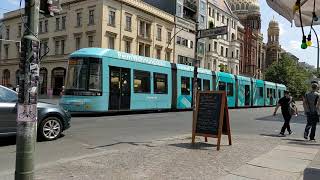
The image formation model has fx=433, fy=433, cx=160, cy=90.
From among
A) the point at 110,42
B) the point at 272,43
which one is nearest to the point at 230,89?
the point at 110,42

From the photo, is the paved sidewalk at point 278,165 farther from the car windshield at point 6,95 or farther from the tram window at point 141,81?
the tram window at point 141,81

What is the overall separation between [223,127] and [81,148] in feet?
12.3

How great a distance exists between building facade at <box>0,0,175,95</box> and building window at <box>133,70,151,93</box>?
25.8 metres

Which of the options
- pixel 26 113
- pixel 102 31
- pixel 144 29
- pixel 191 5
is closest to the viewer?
pixel 26 113

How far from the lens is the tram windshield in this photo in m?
20.6

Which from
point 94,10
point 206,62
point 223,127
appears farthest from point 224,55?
point 223,127

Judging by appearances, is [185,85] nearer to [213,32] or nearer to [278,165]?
[213,32]

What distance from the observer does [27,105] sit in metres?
5.74

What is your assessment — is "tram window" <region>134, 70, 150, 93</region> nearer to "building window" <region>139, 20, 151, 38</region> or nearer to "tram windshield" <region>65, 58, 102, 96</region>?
"tram windshield" <region>65, 58, 102, 96</region>

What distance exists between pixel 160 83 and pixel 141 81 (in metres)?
2.16

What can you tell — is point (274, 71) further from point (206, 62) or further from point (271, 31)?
point (271, 31)

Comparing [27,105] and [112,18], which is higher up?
[112,18]

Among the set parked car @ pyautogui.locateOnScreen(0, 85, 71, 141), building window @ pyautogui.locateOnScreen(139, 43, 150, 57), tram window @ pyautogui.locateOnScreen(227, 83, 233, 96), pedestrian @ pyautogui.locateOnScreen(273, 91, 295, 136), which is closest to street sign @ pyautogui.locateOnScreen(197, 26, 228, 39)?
pedestrian @ pyautogui.locateOnScreen(273, 91, 295, 136)

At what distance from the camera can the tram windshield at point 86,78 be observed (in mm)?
20578
